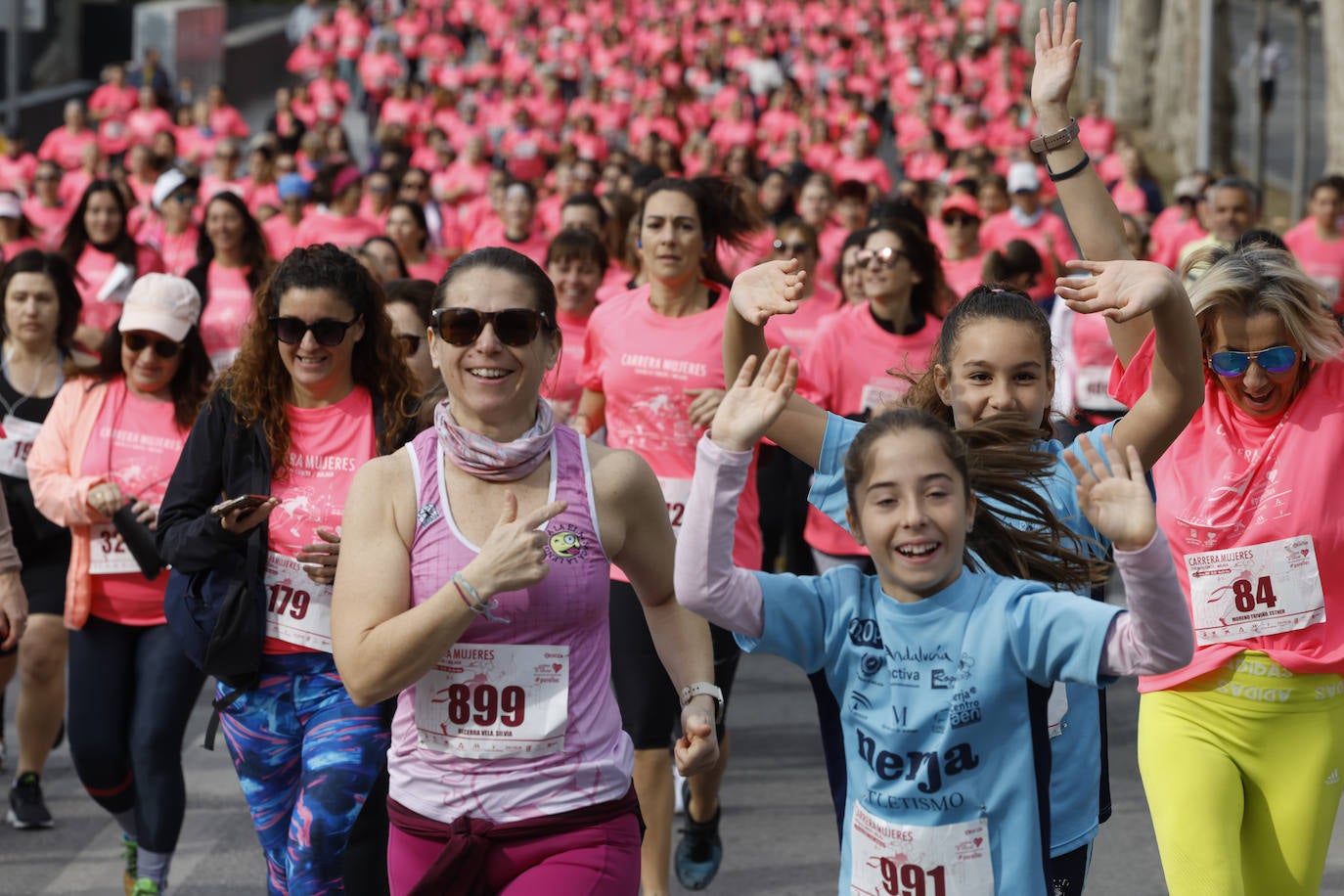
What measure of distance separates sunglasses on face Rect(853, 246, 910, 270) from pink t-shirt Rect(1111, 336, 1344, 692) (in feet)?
9.87

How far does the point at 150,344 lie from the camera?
604 centimetres

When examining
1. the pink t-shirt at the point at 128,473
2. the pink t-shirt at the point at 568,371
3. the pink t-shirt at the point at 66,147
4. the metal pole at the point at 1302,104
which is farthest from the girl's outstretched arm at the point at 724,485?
the pink t-shirt at the point at 66,147

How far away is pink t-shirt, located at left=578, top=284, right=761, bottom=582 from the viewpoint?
6.44 m

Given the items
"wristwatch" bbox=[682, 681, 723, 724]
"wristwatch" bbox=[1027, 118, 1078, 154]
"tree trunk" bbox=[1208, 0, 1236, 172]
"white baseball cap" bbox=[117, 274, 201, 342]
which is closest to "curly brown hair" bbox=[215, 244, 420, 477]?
"white baseball cap" bbox=[117, 274, 201, 342]

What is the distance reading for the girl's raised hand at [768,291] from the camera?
406cm

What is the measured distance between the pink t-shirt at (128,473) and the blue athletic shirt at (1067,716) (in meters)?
2.62

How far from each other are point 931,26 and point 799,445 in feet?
118

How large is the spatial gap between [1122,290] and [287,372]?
2.23 m

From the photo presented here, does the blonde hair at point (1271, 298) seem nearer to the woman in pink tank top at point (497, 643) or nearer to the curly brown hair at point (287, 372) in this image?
the woman in pink tank top at point (497, 643)

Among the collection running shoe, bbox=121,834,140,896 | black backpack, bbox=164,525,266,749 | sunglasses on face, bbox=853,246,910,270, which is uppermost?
sunglasses on face, bbox=853,246,910,270

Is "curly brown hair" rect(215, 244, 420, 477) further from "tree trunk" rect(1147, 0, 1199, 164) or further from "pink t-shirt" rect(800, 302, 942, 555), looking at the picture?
"tree trunk" rect(1147, 0, 1199, 164)

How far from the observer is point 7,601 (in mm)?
5363

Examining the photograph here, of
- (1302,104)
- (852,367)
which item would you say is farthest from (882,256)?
(1302,104)

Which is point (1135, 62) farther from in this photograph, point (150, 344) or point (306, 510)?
point (306, 510)
